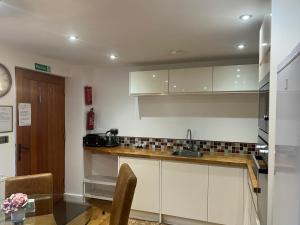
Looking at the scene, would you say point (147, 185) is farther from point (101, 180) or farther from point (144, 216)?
point (101, 180)

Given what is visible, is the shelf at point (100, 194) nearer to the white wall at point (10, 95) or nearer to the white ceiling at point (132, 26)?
the white wall at point (10, 95)

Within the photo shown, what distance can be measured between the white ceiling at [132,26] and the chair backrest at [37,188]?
1.37 m

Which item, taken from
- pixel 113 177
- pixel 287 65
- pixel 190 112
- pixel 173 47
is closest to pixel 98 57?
pixel 173 47

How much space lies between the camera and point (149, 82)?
363 centimetres

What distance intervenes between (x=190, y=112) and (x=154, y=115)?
23.3 inches

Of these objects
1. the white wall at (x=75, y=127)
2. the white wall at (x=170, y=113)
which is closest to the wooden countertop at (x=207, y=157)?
the white wall at (x=170, y=113)

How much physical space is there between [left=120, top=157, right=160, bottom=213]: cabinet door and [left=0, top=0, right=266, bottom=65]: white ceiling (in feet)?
4.91

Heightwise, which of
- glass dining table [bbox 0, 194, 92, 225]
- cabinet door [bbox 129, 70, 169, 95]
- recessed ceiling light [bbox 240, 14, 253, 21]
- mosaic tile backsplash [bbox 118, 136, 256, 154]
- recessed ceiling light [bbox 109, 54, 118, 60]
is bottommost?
glass dining table [bbox 0, 194, 92, 225]

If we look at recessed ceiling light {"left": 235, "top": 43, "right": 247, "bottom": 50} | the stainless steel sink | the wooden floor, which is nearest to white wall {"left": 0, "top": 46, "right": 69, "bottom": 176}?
the wooden floor

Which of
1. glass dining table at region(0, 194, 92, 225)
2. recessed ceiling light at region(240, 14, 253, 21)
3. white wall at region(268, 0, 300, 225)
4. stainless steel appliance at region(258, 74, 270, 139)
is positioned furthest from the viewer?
glass dining table at region(0, 194, 92, 225)

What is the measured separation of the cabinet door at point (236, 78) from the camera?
3080 mm

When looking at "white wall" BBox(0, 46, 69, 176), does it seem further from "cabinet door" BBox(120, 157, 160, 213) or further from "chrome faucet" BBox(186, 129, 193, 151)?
"chrome faucet" BBox(186, 129, 193, 151)

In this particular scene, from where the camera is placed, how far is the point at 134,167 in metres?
3.49

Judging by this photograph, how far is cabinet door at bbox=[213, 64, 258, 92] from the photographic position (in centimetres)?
308
